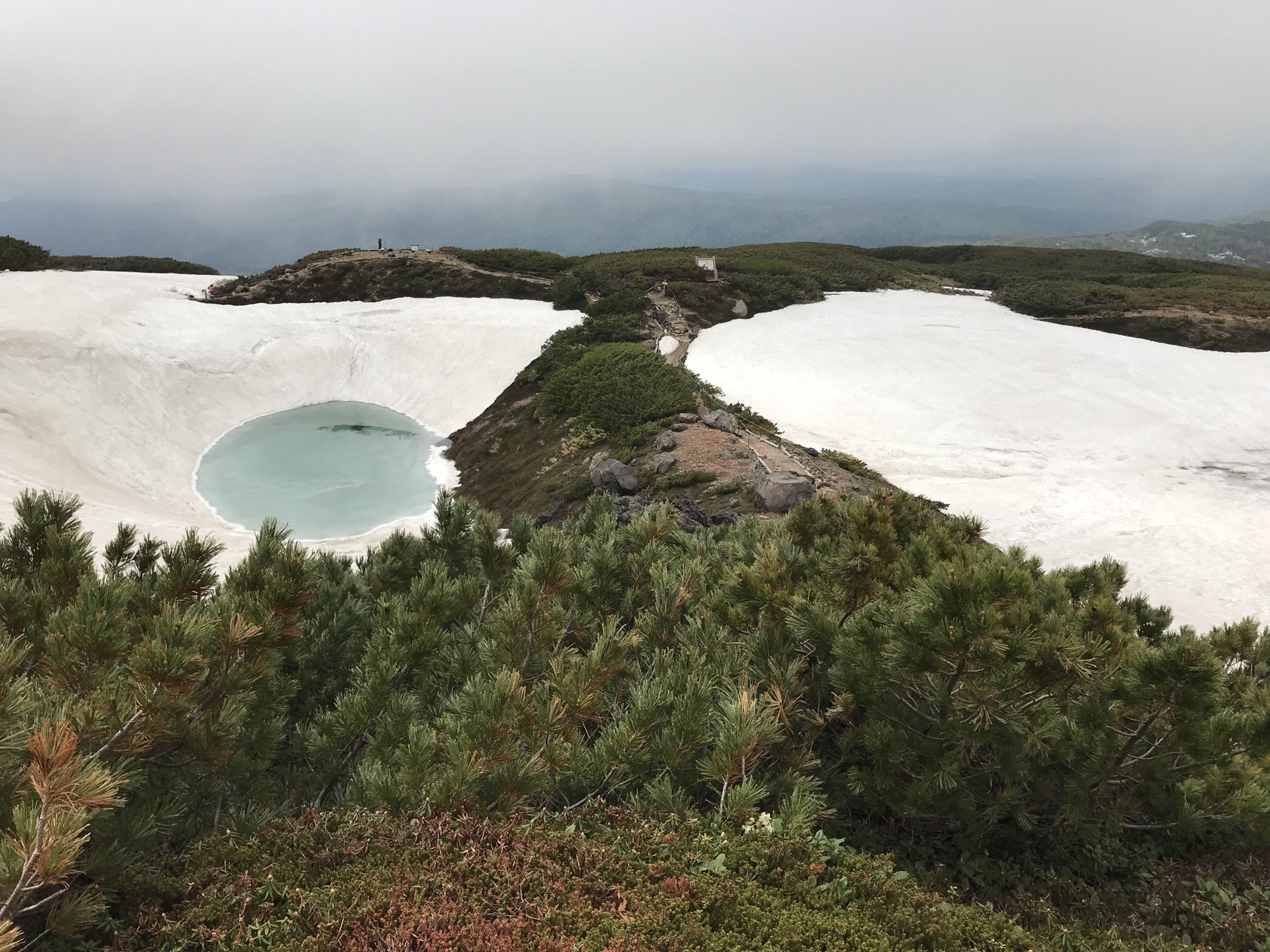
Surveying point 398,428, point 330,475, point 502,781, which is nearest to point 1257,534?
point 502,781

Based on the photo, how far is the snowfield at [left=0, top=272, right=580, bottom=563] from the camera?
800 inches

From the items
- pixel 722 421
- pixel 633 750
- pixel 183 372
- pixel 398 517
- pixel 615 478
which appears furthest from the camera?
pixel 183 372

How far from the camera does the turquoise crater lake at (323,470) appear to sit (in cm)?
1934

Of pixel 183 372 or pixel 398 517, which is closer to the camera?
pixel 398 517

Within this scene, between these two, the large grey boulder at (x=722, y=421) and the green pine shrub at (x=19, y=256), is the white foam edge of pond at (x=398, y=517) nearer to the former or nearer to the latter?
the large grey boulder at (x=722, y=421)

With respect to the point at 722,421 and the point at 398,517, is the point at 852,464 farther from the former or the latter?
the point at 398,517

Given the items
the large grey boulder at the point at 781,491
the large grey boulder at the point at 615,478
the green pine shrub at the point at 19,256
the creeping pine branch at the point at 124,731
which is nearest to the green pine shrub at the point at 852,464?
the large grey boulder at the point at 781,491

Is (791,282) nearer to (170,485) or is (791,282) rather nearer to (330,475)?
(330,475)

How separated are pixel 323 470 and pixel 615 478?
12681 millimetres

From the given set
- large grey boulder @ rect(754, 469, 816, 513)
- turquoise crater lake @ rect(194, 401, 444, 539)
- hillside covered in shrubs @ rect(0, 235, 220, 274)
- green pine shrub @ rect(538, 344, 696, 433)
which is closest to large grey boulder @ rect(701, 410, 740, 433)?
green pine shrub @ rect(538, 344, 696, 433)

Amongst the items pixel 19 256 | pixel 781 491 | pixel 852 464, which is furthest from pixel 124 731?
pixel 19 256

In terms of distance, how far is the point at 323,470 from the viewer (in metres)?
22.8

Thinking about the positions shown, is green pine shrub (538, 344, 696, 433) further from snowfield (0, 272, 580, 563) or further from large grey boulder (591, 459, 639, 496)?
snowfield (0, 272, 580, 563)

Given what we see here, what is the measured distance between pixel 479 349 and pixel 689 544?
90.4 feet
